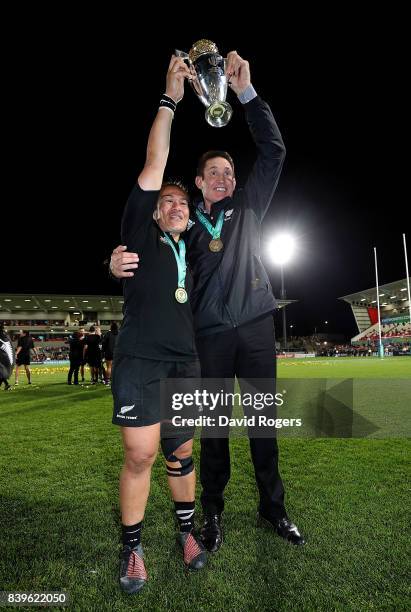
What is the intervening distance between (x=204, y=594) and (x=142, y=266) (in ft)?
5.96

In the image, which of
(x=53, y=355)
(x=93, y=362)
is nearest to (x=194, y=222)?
(x=93, y=362)

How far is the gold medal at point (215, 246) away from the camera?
2988mm

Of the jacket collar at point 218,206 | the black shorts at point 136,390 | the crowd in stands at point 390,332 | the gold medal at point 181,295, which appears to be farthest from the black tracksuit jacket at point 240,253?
the crowd in stands at point 390,332

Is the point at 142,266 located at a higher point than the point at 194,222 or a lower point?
lower

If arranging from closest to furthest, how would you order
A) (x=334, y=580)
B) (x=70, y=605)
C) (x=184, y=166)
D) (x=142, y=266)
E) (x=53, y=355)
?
(x=70, y=605) → (x=334, y=580) → (x=142, y=266) → (x=184, y=166) → (x=53, y=355)

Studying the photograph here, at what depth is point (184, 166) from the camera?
93.1 feet

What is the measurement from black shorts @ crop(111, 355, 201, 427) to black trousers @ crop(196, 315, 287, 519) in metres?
0.56

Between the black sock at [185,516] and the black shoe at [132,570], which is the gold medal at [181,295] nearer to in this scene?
the black sock at [185,516]

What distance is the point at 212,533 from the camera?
2.82m

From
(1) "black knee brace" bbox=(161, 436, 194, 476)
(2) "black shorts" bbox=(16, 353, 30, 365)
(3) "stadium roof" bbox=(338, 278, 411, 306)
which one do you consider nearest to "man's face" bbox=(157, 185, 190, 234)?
(1) "black knee brace" bbox=(161, 436, 194, 476)

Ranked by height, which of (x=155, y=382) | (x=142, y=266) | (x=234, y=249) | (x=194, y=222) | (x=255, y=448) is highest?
(x=194, y=222)

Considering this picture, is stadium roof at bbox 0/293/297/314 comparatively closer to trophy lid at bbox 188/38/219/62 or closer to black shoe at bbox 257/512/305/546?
trophy lid at bbox 188/38/219/62

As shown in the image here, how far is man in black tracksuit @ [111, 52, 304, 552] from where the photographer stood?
9.62ft

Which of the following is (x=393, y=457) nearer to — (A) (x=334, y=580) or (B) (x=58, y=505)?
(A) (x=334, y=580)
